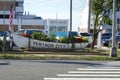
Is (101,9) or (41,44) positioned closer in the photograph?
(41,44)

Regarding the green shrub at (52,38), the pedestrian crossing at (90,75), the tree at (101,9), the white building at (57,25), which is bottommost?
the pedestrian crossing at (90,75)

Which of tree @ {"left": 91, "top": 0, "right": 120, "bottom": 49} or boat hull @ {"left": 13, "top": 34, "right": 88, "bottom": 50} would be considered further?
tree @ {"left": 91, "top": 0, "right": 120, "bottom": 49}

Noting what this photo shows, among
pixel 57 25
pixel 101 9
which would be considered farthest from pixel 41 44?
pixel 57 25

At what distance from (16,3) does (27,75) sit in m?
98.8

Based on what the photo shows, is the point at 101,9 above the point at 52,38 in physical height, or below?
above

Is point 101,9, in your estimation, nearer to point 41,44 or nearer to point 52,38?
point 52,38

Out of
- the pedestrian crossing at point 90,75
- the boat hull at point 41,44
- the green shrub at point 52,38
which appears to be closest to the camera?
the pedestrian crossing at point 90,75

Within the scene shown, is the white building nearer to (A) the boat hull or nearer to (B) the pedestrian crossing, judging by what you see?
(A) the boat hull

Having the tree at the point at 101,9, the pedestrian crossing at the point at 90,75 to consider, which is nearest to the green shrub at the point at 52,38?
the tree at the point at 101,9

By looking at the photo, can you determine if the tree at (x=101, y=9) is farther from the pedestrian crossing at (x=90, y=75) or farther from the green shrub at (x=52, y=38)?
the pedestrian crossing at (x=90, y=75)

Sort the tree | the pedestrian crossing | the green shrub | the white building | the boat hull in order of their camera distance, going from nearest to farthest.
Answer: the pedestrian crossing
the boat hull
the green shrub
the tree
the white building

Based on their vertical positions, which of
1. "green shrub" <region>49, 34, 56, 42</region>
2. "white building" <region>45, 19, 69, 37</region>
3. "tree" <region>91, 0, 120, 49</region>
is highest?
"tree" <region>91, 0, 120, 49</region>

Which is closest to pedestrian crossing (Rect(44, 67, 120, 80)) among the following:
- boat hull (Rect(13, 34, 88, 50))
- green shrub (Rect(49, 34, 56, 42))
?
boat hull (Rect(13, 34, 88, 50))

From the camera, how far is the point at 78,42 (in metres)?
33.8
